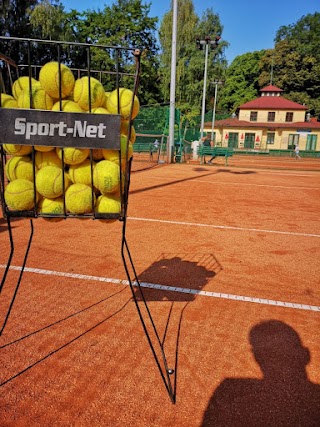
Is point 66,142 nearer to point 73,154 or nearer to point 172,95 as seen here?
point 73,154

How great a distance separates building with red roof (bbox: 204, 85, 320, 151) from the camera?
46.4 m

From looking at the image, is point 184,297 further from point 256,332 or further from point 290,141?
point 290,141

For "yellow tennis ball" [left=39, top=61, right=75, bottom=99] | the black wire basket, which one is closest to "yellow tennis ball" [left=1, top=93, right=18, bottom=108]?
the black wire basket

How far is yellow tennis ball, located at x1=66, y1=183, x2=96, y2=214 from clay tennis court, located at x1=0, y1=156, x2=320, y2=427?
1.25 m

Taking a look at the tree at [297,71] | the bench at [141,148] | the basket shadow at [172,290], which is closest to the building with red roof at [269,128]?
the tree at [297,71]

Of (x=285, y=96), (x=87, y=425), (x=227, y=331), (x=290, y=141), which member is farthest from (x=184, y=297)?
(x=285, y=96)

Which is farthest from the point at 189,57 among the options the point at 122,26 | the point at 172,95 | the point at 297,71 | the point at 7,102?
the point at 7,102

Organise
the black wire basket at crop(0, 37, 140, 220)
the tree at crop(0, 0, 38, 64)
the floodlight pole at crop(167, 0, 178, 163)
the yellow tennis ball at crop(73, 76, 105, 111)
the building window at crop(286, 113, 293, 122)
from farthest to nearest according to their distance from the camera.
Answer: the building window at crop(286, 113, 293, 122) → the tree at crop(0, 0, 38, 64) → the floodlight pole at crop(167, 0, 178, 163) → the yellow tennis ball at crop(73, 76, 105, 111) → the black wire basket at crop(0, 37, 140, 220)

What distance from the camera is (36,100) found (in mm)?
2008

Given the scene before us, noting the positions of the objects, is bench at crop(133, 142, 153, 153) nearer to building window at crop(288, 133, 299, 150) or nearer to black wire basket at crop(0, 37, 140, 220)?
building window at crop(288, 133, 299, 150)

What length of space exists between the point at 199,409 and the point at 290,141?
4949 centimetres

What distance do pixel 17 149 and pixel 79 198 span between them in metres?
0.48

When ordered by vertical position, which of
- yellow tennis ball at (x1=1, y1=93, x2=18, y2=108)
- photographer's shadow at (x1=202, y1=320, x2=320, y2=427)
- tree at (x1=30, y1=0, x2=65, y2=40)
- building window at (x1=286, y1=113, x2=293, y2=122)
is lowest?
photographer's shadow at (x1=202, y1=320, x2=320, y2=427)

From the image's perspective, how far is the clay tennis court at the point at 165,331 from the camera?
2180 mm
